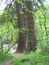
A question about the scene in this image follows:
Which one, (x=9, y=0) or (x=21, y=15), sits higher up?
(x=9, y=0)

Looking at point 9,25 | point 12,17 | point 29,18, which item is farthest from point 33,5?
point 9,25

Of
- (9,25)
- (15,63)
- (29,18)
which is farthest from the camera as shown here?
(9,25)

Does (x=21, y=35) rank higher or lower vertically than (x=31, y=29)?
lower

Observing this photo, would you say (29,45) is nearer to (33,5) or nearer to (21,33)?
(21,33)

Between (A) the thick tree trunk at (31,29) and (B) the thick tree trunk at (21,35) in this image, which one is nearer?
(A) the thick tree trunk at (31,29)

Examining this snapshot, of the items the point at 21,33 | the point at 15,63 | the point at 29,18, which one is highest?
the point at 29,18

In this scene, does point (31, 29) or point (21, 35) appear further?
point (21, 35)

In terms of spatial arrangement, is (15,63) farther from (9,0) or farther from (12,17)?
(12,17)

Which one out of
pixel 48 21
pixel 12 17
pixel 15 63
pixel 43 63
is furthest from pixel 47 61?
pixel 48 21

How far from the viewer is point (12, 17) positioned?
627 inches

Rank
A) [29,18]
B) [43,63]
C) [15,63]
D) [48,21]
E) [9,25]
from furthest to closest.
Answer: [48,21]
[9,25]
[29,18]
[15,63]
[43,63]

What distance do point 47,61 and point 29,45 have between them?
4.81 metres

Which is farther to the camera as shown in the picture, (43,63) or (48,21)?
(48,21)

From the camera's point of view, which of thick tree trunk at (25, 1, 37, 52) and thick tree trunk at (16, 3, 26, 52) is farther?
thick tree trunk at (16, 3, 26, 52)
